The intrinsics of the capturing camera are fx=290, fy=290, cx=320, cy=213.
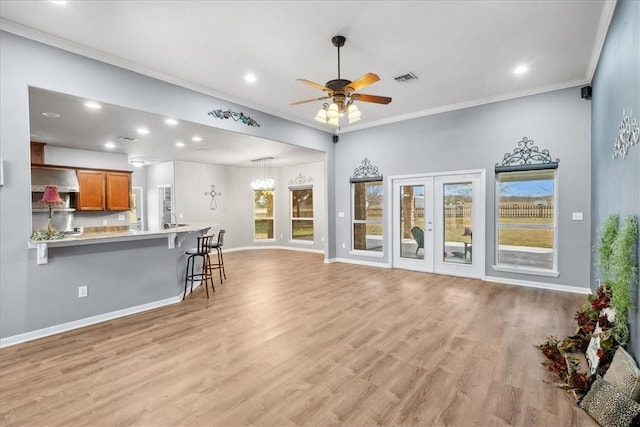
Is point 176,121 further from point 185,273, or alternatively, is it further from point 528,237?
point 528,237

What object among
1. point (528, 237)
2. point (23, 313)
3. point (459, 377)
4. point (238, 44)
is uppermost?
point (238, 44)

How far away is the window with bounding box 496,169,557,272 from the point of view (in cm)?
494

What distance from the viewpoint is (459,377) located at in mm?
2422

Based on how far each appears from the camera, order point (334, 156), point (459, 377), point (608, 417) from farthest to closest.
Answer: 1. point (334, 156)
2. point (459, 377)
3. point (608, 417)

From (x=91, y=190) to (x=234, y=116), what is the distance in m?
4.82

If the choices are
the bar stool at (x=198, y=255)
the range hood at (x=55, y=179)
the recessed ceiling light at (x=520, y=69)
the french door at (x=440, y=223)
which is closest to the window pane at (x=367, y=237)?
the french door at (x=440, y=223)

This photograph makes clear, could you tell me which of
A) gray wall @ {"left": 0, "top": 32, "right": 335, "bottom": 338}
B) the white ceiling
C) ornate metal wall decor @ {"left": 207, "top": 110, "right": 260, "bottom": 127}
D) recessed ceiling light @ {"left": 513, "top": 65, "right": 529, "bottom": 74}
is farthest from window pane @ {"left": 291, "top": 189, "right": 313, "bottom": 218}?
recessed ceiling light @ {"left": 513, "top": 65, "right": 529, "bottom": 74}

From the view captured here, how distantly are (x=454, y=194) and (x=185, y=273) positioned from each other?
5.22m

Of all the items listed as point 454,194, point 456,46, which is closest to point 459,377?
point 456,46

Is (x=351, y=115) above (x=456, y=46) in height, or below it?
below

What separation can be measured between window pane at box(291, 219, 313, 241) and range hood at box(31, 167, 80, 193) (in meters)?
5.96

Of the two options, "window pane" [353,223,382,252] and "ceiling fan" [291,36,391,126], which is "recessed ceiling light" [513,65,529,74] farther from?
"window pane" [353,223,382,252]

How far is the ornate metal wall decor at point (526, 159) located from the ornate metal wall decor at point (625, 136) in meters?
2.28

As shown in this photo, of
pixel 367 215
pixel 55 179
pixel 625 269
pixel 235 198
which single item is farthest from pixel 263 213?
pixel 625 269
